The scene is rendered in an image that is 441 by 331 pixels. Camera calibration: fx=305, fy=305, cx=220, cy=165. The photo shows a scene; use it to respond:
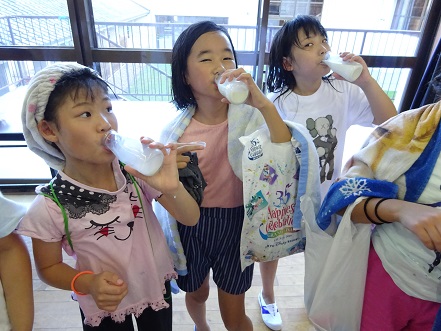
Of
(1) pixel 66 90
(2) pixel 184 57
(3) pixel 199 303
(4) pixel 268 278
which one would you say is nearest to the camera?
(1) pixel 66 90

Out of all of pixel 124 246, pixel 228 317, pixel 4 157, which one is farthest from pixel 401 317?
pixel 4 157

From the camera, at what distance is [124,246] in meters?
0.86

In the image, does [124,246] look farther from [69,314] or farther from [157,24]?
[157,24]

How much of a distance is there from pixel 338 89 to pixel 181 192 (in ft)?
2.70

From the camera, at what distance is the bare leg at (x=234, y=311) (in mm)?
1138

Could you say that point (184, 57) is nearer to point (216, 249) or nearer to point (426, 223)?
point (216, 249)

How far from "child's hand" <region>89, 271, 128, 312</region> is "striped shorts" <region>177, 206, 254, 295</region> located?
0.33 m

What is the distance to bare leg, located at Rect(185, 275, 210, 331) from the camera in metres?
1.23

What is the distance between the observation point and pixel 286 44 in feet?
3.91

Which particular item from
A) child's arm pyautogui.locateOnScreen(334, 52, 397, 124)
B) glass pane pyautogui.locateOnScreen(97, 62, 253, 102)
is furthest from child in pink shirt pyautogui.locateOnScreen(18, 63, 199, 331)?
glass pane pyautogui.locateOnScreen(97, 62, 253, 102)

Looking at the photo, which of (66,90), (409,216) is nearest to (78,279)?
(66,90)

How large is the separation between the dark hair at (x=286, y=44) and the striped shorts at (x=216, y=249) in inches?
22.2

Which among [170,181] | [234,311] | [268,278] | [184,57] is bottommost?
[268,278]

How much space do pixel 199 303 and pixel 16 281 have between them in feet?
2.35
